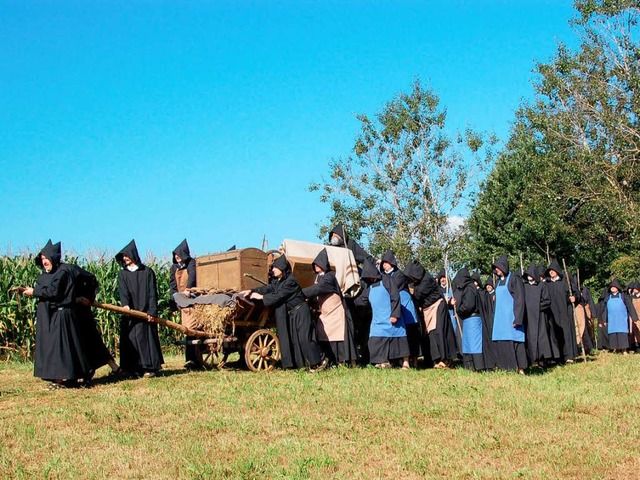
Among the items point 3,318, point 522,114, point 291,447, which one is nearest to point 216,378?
point 291,447

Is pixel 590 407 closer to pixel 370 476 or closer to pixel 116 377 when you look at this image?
pixel 370 476

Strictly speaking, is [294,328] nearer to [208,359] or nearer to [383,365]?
[383,365]

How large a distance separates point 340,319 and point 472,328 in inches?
94.0

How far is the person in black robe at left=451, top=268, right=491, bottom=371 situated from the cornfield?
21.0 ft

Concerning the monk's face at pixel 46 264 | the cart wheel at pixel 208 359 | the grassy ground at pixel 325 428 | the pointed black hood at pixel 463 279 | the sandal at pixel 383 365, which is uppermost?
the monk's face at pixel 46 264

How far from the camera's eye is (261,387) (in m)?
10.6

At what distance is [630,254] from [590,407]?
20262mm

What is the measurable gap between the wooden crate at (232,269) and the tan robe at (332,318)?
3.93 feet

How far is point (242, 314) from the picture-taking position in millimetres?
12570

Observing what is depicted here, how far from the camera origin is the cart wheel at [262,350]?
41.6 feet

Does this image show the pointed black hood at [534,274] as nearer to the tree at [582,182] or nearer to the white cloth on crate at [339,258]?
the white cloth on crate at [339,258]

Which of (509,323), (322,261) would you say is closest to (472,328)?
(509,323)

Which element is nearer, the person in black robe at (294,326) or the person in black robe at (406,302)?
the person in black robe at (294,326)

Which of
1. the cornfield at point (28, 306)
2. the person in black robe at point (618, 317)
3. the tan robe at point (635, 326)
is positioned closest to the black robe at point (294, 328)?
the cornfield at point (28, 306)
